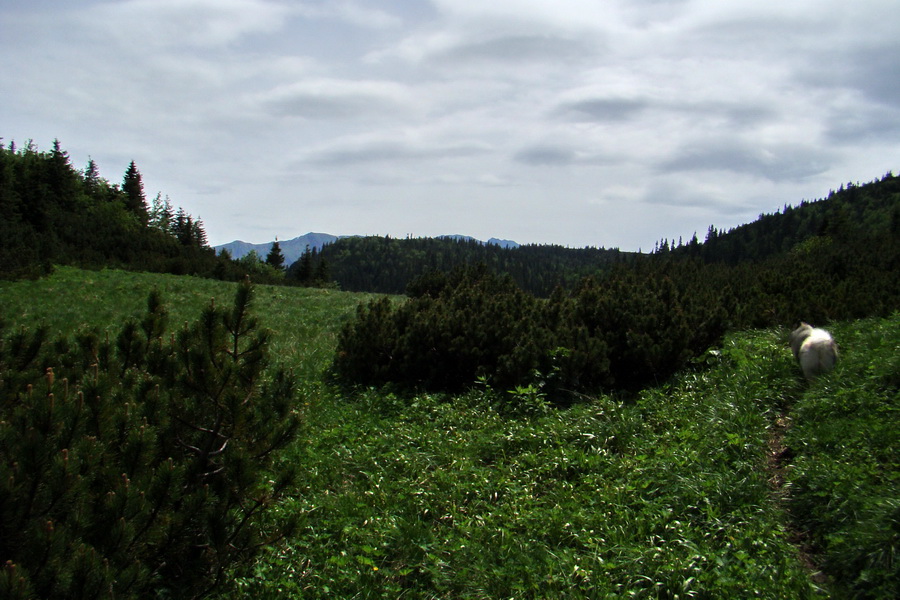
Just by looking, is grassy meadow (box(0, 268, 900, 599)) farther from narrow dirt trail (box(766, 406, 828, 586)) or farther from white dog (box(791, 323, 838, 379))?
white dog (box(791, 323, 838, 379))

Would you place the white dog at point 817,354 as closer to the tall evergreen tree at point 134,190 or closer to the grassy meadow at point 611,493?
the grassy meadow at point 611,493

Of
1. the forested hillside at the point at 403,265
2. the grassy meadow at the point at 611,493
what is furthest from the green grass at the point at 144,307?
the forested hillside at the point at 403,265

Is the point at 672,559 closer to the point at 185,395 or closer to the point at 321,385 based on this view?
the point at 185,395

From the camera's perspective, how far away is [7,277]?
1767 centimetres

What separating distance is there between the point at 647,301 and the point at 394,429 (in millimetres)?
5139

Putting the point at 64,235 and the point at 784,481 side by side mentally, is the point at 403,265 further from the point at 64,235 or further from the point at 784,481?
the point at 784,481

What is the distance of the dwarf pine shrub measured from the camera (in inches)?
91.7

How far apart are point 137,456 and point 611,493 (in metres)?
3.85

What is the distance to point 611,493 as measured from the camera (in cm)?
477

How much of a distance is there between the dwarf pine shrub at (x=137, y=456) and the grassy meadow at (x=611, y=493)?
545 mm

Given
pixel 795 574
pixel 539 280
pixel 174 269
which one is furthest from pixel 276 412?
pixel 539 280

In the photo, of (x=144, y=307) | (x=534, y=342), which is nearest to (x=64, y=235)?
(x=144, y=307)

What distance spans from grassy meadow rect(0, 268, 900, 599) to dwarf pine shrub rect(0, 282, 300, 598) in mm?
545

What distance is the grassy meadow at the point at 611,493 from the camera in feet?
11.8
